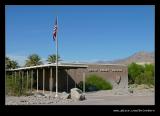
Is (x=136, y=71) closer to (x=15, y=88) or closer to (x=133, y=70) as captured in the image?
(x=133, y=70)

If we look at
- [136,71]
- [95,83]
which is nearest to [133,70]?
[136,71]

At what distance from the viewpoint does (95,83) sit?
A: 1451 inches

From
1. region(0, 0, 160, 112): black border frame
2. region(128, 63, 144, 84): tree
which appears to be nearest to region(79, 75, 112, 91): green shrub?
region(128, 63, 144, 84): tree

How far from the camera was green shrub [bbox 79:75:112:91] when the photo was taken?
35.6 m

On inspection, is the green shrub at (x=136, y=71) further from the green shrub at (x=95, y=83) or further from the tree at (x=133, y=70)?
the green shrub at (x=95, y=83)

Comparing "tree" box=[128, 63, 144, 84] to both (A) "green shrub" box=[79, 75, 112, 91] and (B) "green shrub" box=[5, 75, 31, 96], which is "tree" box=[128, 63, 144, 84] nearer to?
(A) "green shrub" box=[79, 75, 112, 91]

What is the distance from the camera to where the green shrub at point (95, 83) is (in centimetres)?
3564

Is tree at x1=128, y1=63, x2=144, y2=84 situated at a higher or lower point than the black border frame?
lower
